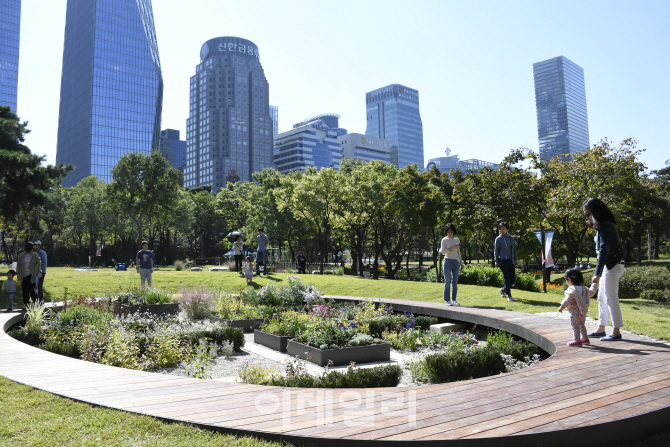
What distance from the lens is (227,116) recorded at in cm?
17700

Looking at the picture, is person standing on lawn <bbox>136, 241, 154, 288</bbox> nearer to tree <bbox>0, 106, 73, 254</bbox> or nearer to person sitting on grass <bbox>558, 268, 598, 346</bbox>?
tree <bbox>0, 106, 73, 254</bbox>

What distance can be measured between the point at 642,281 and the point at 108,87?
14498cm

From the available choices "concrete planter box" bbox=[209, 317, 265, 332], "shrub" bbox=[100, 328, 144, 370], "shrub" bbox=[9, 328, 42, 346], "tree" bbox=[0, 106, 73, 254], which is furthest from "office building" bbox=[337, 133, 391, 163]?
"shrub" bbox=[100, 328, 144, 370]

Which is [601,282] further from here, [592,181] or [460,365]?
[592,181]

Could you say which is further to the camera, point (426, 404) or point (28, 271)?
point (28, 271)

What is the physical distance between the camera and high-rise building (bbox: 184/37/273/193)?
574ft

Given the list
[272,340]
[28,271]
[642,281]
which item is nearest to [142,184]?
[28,271]

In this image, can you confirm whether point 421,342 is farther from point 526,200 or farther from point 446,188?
point 446,188

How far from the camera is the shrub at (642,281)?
15.4 meters

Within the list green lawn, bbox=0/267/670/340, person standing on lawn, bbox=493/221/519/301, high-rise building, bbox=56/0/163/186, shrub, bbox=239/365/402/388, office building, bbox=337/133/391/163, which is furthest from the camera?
office building, bbox=337/133/391/163

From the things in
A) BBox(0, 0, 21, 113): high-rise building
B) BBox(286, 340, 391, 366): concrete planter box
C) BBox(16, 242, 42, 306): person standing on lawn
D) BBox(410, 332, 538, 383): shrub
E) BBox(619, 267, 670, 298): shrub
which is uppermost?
BBox(0, 0, 21, 113): high-rise building

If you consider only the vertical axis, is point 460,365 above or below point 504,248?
below

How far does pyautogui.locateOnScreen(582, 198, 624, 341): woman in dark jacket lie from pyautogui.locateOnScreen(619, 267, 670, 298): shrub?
11.5m

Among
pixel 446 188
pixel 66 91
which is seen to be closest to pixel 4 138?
pixel 446 188
